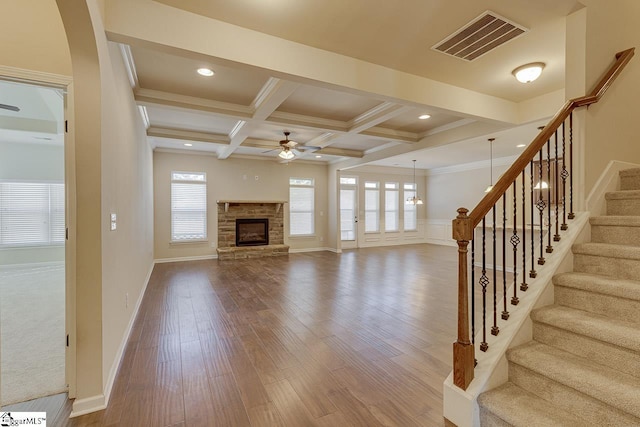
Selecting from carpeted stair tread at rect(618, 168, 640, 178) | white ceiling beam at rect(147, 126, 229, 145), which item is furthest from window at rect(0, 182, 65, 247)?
carpeted stair tread at rect(618, 168, 640, 178)

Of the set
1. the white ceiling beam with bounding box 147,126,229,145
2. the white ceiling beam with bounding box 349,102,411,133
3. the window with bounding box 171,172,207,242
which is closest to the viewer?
the white ceiling beam with bounding box 349,102,411,133

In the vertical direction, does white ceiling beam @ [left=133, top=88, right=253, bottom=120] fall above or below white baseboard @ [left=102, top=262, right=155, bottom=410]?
above

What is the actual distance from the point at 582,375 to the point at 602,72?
8.11 ft

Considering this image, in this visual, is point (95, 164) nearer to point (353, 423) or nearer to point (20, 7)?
point (20, 7)

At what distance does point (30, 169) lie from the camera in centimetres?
669

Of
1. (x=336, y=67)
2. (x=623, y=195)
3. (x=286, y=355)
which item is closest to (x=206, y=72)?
(x=336, y=67)

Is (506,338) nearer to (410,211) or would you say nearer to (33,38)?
(33,38)

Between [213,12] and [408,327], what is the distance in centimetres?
353

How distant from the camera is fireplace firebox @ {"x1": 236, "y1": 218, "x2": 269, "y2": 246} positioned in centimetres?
805

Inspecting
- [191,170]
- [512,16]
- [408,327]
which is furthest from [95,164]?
[191,170]

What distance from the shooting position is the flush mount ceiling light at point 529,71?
309 centimetres

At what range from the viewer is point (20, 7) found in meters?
1.85

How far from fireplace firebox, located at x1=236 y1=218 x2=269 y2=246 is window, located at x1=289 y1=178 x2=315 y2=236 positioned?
2.71 feet

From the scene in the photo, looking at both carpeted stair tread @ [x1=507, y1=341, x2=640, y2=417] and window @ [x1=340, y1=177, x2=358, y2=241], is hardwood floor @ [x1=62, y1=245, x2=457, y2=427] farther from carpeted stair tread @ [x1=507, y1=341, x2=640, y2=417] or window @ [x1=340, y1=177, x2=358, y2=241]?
window @ [x1=340, y1=177, x2=358, y2=241]
